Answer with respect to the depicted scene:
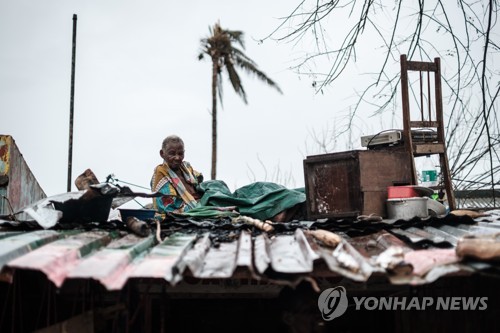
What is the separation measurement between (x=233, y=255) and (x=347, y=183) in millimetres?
2543

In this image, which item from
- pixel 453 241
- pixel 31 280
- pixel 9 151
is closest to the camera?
pixel 453 241

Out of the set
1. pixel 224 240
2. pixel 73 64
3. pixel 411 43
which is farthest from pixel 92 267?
pixel 73 64

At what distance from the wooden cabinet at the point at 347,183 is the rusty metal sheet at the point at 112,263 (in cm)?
244

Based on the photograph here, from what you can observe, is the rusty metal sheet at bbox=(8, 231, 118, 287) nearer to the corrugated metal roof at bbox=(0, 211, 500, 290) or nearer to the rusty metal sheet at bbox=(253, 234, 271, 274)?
the corrugated metal roof at bbox=(0, 211, 500, 290)

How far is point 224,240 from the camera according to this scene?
395 cm

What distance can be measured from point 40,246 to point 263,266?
5.47 ft

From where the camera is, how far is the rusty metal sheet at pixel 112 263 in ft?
8.87

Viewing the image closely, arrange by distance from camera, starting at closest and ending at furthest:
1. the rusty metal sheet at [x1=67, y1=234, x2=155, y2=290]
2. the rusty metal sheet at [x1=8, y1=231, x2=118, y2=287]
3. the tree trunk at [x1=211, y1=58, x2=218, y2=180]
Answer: the rusty metal sheet at [x1=67, y1=234, x2=155, y2=290] → the rusty metal sheet at [x1=8, y1=231, x2=118, y2=287] → the tree trunk at [x1=211, y1=58, x2=218, y2=180]

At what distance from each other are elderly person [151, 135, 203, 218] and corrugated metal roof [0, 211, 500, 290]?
2255mm

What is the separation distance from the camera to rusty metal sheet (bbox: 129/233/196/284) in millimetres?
2815

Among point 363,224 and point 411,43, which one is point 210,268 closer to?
point 363,224

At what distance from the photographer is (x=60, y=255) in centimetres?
308

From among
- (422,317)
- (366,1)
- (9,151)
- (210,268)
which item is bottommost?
(422,317)

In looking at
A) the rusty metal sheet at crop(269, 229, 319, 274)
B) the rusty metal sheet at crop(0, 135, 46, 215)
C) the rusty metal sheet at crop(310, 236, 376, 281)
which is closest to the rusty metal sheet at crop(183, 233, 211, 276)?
the rusty metal sheet at crop(269, 229, 319, 274)
